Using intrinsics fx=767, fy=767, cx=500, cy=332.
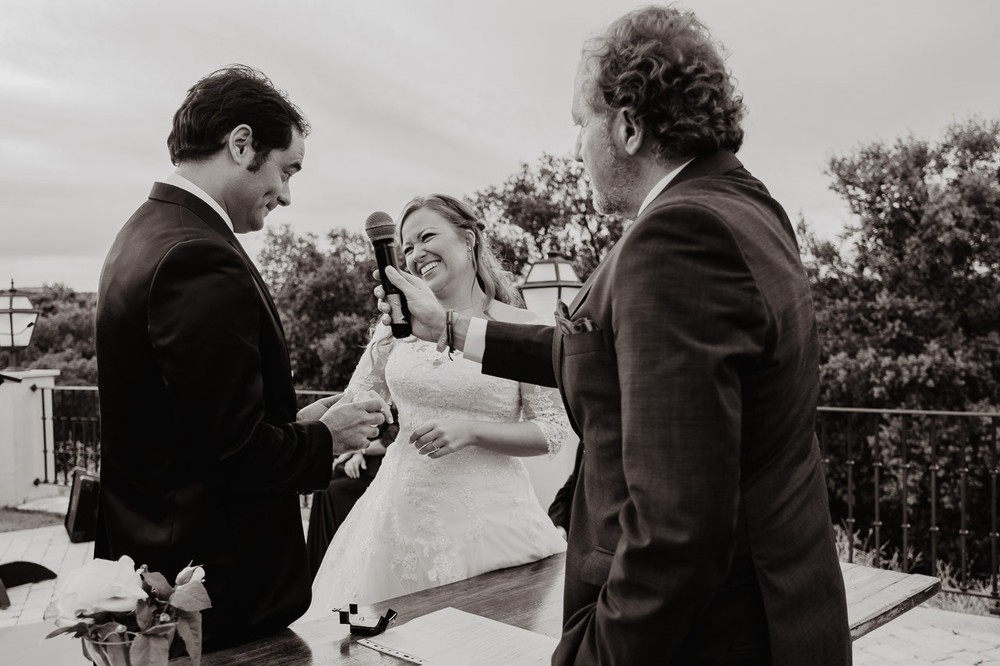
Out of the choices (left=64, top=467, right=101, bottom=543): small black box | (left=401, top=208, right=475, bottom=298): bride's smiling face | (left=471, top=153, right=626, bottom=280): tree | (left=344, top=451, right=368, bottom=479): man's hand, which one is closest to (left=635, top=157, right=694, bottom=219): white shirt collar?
(left=401, top=208, right=475, bottom=298): bride's smiling face

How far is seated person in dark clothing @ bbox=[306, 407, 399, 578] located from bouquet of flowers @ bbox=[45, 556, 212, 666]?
222cm

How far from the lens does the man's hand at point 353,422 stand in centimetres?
191

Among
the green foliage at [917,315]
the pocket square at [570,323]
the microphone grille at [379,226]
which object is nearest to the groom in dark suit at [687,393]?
the pocket square at [570,323]

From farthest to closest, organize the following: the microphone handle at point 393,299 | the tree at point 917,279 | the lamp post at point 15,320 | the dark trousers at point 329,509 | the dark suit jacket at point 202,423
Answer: the tree at point 917,279
the lamp post at point 15,320
the dark trousers at point 329,509
the microphone handle at point 393,299
the dark suit jacket at point 202,423

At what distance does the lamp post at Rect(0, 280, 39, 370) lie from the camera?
32.7 feet

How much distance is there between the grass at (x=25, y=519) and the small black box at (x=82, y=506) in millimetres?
1167

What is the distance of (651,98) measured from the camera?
4.15ft

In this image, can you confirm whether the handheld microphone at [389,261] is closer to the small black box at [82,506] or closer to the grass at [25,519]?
the small black box at [82,506]

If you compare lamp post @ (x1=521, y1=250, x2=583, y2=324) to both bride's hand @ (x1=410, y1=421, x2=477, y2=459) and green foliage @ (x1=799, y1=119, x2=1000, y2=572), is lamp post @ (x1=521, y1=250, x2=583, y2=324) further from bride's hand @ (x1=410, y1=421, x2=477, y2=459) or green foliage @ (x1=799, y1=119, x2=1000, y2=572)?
green foliage @ (x1=799, y1=119, x2=1000, y2=572)

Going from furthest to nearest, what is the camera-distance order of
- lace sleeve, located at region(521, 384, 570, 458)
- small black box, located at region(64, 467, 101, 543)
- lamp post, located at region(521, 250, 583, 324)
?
small black box, located at region(64, 467, 101, 543), lamp post, located at region(521, 250, 583, 324), lace sleeve, located at region(521, 384, 570, 458)

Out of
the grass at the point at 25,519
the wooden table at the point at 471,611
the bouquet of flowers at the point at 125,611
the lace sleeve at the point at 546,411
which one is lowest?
the grass at the point at 25,519

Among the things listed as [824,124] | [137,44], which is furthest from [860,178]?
[137,44]

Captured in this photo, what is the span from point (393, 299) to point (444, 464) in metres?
1.05

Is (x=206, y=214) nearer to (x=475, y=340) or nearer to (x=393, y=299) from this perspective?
(x=393, y=299)
